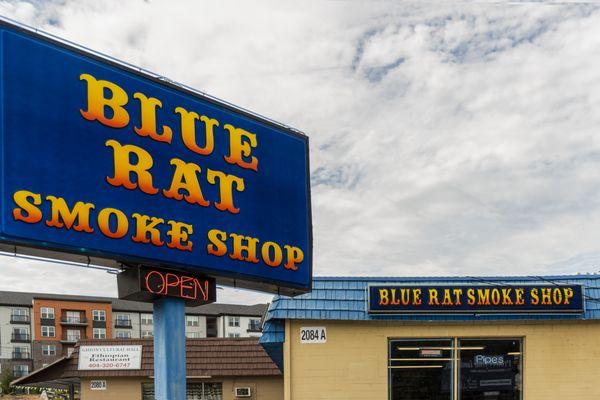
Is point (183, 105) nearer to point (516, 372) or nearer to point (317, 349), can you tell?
point (317, 349)

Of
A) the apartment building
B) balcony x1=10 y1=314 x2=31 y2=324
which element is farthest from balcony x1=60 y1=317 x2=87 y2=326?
balcony x1=10 y1=314 x2=31 y2=324

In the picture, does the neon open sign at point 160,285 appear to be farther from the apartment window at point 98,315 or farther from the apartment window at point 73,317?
the apartment window at point 98,315

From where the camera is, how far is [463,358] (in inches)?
701

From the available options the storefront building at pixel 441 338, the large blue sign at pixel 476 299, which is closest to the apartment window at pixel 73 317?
the storefront building at pixel 441 338

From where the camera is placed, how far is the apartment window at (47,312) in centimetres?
8881

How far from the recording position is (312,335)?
17.6 metres

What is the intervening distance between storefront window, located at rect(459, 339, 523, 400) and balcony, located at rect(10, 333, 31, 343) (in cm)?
8582

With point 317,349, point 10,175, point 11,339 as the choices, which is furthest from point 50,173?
point 11,339

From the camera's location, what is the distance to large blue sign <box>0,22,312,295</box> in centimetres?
947

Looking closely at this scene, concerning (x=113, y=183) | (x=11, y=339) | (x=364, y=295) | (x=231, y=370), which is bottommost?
(x=11, y=339)

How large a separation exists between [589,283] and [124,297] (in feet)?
45.8

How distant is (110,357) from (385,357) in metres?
12.3

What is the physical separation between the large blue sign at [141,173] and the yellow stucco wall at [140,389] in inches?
459

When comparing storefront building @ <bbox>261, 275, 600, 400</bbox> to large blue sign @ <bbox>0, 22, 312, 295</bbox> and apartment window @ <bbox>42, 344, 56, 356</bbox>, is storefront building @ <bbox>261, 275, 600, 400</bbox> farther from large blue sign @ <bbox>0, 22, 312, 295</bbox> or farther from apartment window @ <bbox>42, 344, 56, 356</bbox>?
apartment window @ <bbox>42, 344, 56, 356</bbox>
